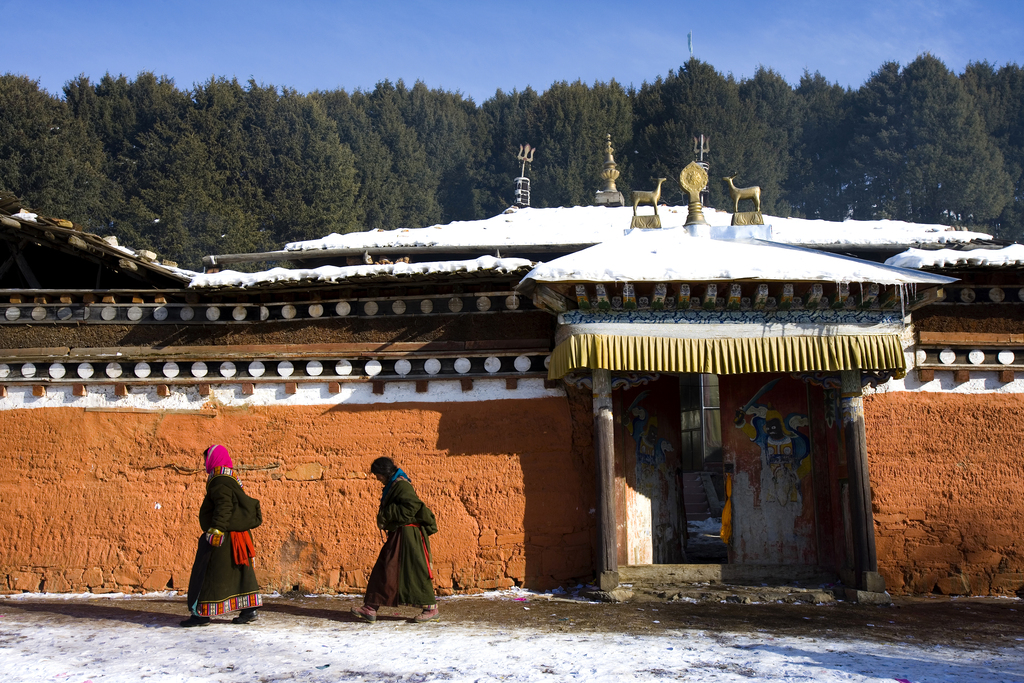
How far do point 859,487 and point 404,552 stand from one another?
161 inches

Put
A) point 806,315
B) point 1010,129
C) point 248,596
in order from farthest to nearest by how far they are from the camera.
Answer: point 1010,129 < point 806,315 < point 248,596

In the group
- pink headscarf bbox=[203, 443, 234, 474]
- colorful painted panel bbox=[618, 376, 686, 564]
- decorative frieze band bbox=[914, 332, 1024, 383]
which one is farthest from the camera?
colorful painted panel bbox=[618, 376, 686, 564]

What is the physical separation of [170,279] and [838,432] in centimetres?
687

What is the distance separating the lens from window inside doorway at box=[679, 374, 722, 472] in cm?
1656

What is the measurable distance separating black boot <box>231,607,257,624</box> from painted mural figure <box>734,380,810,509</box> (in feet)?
16.1

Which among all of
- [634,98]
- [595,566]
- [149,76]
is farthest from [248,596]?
[634,98]

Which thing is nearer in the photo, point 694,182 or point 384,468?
point 384,468

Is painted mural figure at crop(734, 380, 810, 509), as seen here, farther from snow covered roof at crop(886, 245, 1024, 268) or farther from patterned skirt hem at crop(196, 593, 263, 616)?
patterned skirt hem at crop(196, 593, 263, 616)

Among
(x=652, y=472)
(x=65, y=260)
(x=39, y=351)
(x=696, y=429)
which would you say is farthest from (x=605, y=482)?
(x=696, y=429)

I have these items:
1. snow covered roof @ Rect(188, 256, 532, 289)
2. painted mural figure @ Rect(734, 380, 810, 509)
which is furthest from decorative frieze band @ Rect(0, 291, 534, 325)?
painted mural figure @ Rect(734, 380, 810, 509)

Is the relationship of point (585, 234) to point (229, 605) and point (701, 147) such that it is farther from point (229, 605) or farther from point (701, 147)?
point (229, 605)

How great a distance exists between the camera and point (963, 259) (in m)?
7.76

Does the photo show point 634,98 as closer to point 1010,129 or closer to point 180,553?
point 1010,129

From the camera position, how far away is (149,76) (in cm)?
3544
